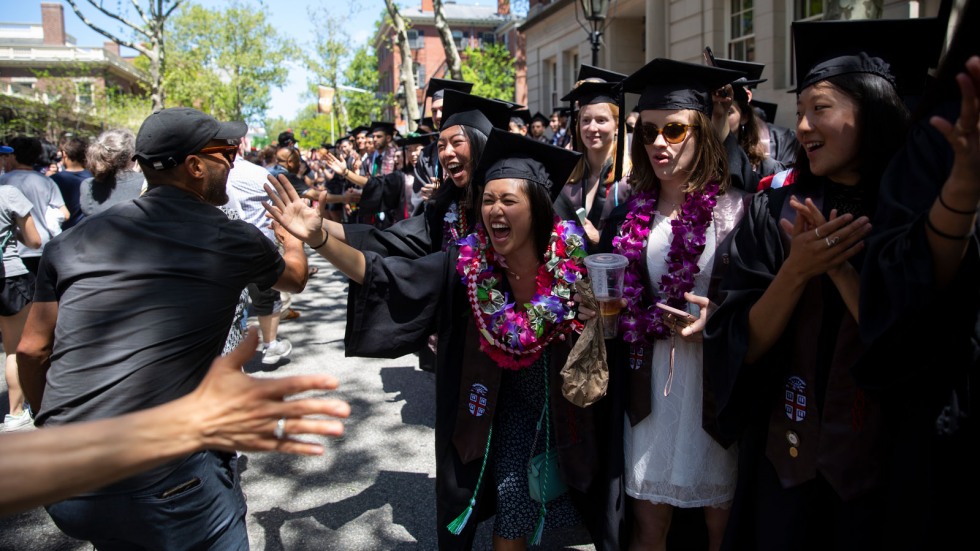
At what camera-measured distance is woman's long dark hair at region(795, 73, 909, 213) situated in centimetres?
214

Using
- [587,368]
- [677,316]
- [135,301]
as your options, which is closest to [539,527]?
[587,368]

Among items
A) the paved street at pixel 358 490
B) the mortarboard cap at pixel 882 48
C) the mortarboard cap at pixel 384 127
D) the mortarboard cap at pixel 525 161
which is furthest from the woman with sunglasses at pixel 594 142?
the mortarboard cap at pixel 384 127

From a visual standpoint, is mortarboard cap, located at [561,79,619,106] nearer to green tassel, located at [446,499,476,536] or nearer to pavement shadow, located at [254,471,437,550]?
pavement shadow, located at [254,471,437,550]

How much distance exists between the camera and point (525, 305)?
2.97 metres

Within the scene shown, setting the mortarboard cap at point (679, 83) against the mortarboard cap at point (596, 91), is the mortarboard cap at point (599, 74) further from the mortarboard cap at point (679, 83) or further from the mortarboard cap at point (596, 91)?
the mortarboard cap at point (679, 83)

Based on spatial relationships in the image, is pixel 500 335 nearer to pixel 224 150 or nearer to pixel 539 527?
pixel 539 527

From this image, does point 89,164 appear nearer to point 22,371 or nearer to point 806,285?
point 22,371

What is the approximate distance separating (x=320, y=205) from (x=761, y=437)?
7.12 feet

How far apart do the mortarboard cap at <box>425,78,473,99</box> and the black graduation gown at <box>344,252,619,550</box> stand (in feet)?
13.4

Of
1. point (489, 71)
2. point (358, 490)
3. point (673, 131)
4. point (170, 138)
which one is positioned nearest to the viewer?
point (170, 138)

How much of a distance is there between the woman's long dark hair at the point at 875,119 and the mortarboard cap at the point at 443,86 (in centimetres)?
490

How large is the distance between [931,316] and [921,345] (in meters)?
0.09

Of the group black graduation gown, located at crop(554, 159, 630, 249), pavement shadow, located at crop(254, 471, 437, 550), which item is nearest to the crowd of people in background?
black graduation gown, located at crop(554, 159, 630, 249)

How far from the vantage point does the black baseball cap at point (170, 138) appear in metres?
2.46
